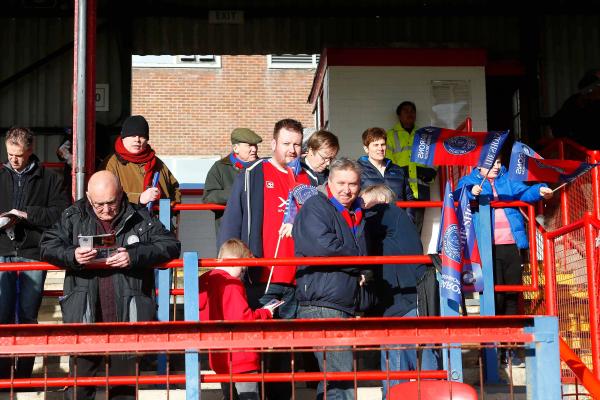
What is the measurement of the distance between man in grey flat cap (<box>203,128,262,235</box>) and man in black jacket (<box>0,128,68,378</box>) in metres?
1.67

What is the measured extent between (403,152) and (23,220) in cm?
516

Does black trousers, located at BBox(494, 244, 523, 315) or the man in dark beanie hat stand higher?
the man in dark beanie hat

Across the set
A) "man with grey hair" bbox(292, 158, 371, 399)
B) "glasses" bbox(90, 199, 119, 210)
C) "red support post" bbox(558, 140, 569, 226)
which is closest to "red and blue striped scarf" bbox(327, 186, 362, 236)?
"man with grey hair" bbox(292, 158, 371, 399)

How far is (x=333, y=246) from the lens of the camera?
23.3 feet

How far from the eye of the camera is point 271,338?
522 cm

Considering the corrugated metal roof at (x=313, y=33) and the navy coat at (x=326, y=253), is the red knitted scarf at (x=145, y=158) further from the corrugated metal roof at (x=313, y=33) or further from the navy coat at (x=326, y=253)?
the corrugated metal roof at (x=313, y=33)

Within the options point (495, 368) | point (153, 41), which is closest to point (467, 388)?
point (495, 368)

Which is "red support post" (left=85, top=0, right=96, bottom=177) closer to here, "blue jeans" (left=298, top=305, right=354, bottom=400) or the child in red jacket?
the child in red jacket

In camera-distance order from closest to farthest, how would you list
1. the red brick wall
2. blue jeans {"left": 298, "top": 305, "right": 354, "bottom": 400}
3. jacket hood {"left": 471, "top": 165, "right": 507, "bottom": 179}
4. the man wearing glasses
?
blue jeans {"left": 298, "top": 305, "right": 354, "bottom": 400}, the man wearing glasses, jacket hood {"left": 471, "top": 165, "right": 507, "bottom": 179}, the red brick wall

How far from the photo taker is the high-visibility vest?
12078mm

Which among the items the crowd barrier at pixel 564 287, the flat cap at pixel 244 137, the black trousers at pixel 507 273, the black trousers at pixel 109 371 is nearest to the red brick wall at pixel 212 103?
the flat cap at pixel 244 137

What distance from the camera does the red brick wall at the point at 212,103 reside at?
92.3 ft

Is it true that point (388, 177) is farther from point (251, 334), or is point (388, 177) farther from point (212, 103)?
point (212, 103)

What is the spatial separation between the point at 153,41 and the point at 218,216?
6.44 metres
